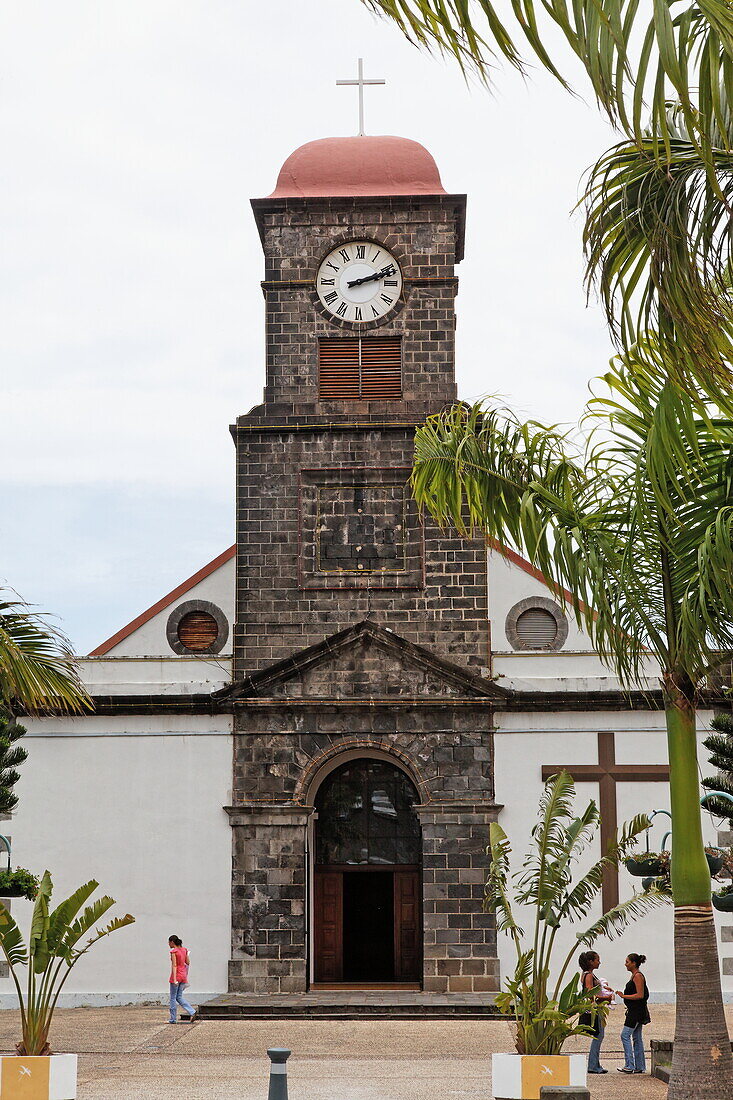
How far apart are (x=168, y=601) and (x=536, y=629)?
6087mm

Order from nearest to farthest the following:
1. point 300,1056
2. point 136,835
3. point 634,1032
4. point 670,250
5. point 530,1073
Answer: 1. point 670,250
2. point 530,1073
3. point 634,1032
4. point 300,1056
5. point 136,835

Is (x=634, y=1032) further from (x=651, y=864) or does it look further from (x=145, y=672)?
(x=145, y=672)

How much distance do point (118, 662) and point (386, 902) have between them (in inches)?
231

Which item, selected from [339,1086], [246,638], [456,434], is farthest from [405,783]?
[456,434]

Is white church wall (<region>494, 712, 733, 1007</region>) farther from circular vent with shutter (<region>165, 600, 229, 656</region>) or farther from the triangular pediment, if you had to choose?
circular vent with shutter (<region>165, 600, 229, 656</region>)

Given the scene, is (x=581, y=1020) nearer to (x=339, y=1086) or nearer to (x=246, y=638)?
(x=339, y=1086)

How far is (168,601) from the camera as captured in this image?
74.0 ft

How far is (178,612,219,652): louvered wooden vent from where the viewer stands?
73.6ft

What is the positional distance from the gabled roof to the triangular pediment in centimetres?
205

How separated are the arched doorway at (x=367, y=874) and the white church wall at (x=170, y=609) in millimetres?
3452

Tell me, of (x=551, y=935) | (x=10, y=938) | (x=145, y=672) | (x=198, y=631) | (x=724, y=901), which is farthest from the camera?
(x=198, y=631)

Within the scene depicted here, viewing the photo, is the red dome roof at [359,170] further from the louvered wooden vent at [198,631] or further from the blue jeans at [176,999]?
the blue jeans at [176,999]

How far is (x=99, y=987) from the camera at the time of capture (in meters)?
20.9

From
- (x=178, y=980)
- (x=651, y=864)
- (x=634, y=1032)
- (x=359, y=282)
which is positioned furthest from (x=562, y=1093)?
(x=359, y=282)
